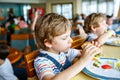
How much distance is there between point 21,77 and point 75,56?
0.45 m

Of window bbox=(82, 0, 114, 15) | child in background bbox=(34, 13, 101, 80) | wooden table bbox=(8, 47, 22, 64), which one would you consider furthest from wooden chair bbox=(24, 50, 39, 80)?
window bbox=(82, 0, 114, 15)

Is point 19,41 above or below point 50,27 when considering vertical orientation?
below

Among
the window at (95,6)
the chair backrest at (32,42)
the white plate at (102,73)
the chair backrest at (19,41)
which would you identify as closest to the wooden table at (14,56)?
the chair backrest at (19,41)

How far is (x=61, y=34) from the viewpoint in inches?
35.8

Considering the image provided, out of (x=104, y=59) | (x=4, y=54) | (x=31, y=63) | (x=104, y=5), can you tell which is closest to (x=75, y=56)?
(x=104, y=59)

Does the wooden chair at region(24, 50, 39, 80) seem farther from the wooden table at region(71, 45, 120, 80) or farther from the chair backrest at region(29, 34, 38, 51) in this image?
the chair backrest at region(29, 34, 38, 51)

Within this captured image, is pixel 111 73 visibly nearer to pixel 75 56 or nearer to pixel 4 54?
pixel 75 56

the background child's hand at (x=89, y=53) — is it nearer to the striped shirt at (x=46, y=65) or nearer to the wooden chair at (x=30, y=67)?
the striped shirt at (x=46, y=65)

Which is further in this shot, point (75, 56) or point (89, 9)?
point (89, 9)

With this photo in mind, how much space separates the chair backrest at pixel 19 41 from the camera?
2691 millimetres

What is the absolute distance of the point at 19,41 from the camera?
8.96 feet

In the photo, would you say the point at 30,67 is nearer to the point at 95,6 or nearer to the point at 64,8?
the point at 95,6

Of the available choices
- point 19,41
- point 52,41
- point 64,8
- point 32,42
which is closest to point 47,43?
point 52,41

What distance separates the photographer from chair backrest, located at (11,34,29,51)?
8.83ft
